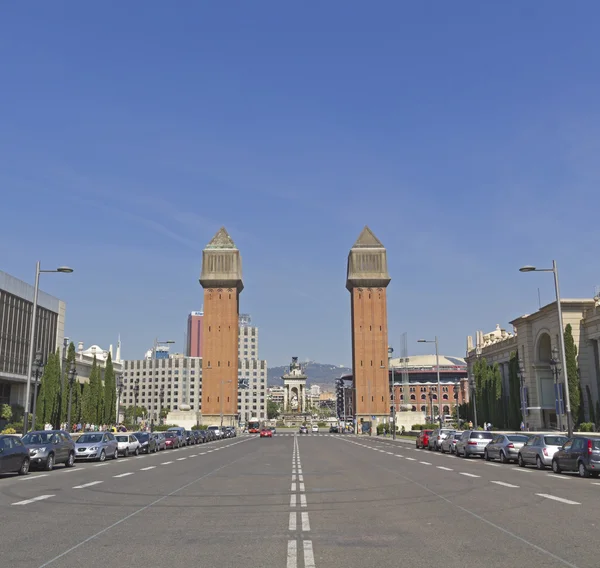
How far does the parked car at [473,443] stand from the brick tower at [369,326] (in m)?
84.8

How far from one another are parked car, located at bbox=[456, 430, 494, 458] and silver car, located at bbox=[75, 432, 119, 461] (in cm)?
1889

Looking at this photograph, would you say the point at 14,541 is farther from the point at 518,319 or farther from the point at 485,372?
the point at 485,372

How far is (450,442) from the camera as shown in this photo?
42250 mm

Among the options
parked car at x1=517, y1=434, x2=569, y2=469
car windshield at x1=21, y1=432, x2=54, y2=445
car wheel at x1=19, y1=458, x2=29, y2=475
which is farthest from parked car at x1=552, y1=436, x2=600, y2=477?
car windshield at x1=21, y1=432, x2=54, y2=445

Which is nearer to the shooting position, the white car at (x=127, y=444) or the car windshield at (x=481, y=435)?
the car windshield at (x=481, y=435)

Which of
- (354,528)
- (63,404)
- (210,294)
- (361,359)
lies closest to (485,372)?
(361,359)

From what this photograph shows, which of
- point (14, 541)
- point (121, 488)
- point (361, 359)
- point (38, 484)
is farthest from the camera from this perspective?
point (361, 359)

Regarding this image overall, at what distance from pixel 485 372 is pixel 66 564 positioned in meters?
84.0

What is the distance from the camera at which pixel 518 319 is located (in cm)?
7531

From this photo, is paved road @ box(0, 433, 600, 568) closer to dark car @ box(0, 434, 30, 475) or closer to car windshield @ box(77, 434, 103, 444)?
dark car @ box(0, 434, 30, 475)

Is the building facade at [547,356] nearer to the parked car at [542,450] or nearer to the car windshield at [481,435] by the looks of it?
the car windshield at [481,435]

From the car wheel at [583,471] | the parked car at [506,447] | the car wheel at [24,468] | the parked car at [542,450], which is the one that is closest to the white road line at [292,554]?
the car wheel at [583,471]

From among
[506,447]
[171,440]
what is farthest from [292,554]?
[171,440]

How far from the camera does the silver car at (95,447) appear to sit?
31.7 m
